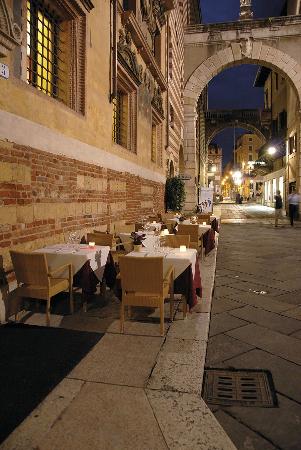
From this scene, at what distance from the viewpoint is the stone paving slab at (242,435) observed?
233cm

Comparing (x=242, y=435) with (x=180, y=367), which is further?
(x=180, y=367)

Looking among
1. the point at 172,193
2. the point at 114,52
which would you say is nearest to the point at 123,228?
the point at 114,52

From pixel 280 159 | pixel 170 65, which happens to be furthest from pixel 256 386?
pixel 280 159

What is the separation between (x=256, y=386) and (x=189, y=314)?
176cm

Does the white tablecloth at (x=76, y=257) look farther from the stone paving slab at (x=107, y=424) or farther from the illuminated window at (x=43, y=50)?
the illuminated window at (x=43, y=50)

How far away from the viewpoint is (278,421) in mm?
2576

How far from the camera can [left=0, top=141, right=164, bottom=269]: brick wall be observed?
470 cm

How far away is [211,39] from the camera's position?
2059 cm

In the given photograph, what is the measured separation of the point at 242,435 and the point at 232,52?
21.5 metres

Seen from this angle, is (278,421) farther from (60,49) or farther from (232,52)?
(232,52)

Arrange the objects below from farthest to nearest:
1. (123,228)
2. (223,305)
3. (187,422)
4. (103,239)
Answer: (123,228) < (103,239) < (223,305) < (187,422)

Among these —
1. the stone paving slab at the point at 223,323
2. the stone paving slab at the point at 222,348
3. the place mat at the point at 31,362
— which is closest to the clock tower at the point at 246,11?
the stone paving slab at the point at 223,323

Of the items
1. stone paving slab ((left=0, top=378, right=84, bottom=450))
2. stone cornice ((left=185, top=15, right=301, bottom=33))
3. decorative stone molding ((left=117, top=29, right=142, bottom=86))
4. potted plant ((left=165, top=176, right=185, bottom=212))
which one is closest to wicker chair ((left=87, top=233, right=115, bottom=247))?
stone paving slab ((left=0, top=378, right=84, bottom=450))

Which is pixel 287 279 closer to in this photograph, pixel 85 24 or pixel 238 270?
pixel 238 270
